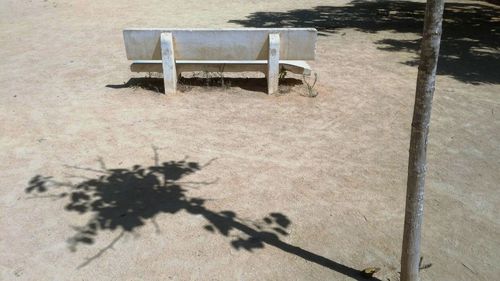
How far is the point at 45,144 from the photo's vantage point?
17.9 feet

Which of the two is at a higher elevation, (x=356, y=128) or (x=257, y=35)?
(x=257, y=35)

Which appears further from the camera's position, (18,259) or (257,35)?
(257,35)

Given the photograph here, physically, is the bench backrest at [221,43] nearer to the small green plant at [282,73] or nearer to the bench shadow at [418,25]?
the small green plant at [282,73]

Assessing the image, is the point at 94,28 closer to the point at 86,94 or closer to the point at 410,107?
the point at 86,94

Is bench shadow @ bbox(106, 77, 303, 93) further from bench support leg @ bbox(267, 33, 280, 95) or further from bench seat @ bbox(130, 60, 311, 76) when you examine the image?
bench seat @ bbox(130, 60, 311, 76)

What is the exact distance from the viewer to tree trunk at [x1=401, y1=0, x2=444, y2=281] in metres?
2.62

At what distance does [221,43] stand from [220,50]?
106mm

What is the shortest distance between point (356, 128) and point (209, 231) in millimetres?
2672

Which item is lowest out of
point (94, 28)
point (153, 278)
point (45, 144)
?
point (153, 278)

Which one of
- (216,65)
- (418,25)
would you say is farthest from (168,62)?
(418,25)

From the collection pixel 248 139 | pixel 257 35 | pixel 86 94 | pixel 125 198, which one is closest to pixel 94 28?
pixel 86 94

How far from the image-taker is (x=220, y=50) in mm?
6777

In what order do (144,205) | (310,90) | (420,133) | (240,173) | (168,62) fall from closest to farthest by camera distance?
(420,133), (144,205), (240,173), (168,62), (310,90)

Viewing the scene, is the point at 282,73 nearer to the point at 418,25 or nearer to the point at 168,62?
the point at 168,62
